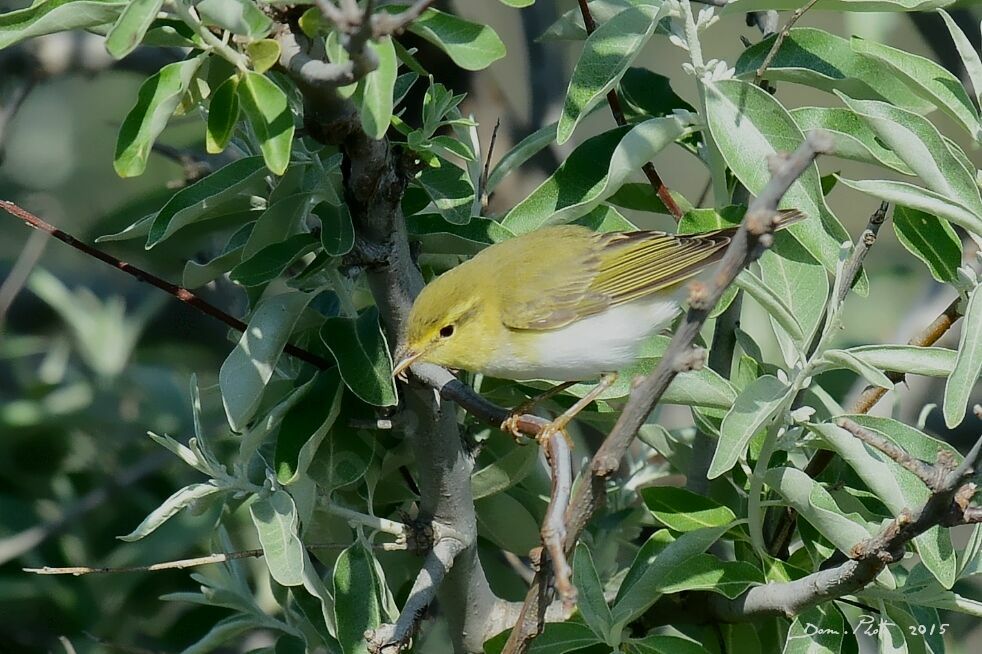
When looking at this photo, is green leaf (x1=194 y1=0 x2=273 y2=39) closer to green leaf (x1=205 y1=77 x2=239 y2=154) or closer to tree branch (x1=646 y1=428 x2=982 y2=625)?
green leaf (x1=205 y1=77 x2=239 y2=154)

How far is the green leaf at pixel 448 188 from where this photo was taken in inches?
85.2

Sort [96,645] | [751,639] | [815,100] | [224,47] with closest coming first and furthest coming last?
[224,47]
[751,639]
[96,645]
[815,100]

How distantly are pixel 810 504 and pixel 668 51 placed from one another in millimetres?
5562

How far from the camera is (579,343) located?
97.3 inches

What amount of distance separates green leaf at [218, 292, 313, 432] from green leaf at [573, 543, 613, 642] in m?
0.62

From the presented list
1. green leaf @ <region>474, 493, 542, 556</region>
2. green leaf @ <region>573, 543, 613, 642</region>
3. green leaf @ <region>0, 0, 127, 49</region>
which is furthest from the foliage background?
green leaf @ <region>0, 0, 127, 49</region>

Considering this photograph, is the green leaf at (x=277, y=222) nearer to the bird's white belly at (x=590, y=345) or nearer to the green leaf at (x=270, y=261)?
the green leaf at (x=270, y=261)

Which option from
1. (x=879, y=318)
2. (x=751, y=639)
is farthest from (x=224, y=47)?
(x=879, y=318)

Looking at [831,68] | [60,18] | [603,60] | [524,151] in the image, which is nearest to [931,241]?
[831,68]

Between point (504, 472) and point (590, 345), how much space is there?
1.07 feet

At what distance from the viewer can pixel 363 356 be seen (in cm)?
205

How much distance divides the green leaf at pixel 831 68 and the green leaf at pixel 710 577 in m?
0.93

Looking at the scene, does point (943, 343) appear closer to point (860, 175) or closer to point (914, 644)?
point (914, 644)

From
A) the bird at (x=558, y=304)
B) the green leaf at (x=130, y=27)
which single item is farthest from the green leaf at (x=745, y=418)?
the green leaf at (x=130, y=27)
